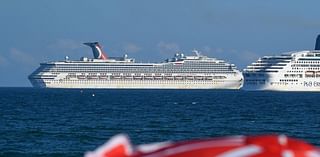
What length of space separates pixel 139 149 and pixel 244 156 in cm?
42

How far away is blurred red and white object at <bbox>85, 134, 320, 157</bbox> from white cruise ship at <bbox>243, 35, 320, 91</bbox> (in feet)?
355

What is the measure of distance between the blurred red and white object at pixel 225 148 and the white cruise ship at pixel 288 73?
10818cm

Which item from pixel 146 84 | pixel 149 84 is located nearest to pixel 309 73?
pixel 149 84

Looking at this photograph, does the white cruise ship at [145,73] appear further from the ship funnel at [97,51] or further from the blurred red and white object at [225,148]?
the blurred red and white object at [225,148]

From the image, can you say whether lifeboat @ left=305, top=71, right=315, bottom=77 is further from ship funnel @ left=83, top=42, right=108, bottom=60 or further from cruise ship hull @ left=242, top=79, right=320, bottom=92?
ship funnel @ left=83, top=42, right=108, bottom=60

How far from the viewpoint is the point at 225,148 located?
9.78 feet

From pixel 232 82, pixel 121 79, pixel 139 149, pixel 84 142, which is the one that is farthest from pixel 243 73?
pixel 139 149

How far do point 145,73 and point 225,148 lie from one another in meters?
114

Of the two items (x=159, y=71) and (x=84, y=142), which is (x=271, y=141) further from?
(x=159, y=71)

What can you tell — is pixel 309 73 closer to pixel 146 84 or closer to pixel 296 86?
pixel 296 86

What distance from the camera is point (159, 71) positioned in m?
117

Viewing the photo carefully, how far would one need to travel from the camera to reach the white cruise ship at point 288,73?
111m

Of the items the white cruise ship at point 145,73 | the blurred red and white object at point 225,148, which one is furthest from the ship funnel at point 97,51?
the blurred red and white object at point 225,148

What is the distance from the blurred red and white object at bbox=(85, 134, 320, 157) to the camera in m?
2.93
